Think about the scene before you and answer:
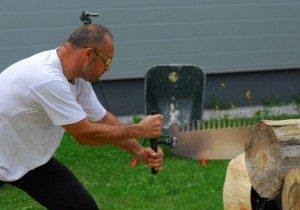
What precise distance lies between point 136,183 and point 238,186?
2.28 m

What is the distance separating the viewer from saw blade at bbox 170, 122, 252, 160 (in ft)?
17.4

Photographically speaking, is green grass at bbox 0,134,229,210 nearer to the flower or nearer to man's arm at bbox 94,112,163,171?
man's arm at bbox 94,112,163,171

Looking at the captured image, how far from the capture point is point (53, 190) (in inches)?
200

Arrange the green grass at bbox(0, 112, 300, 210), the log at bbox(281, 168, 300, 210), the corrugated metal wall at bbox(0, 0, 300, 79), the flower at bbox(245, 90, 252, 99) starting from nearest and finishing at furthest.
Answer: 1. the log at bbox(281, 168, 300, 210)
2. the green grass at bbox(0, 112, 300, 210)
3. the corrugated metal wall at bbox(0, 0, 300, 79)
4. the flower at bbox(245, 90, 252, 99)

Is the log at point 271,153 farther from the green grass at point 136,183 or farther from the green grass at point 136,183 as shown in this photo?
the green grass at point 136,183

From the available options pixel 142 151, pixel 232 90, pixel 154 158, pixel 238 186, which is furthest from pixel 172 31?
pixel 154 158

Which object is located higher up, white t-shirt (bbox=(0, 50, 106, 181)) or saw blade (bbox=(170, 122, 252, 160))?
white t-shirt (bbox=(0, 50, 106, 181))

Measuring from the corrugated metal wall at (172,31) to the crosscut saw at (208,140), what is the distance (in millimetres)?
4963

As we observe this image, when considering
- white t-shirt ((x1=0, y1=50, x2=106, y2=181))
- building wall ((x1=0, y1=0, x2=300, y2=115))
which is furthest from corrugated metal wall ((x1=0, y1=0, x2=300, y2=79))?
white t-shirt ((x1=0, y1=50, x2=106, y2=181))

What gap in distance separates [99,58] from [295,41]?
7.23 m

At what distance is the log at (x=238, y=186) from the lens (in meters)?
5.55

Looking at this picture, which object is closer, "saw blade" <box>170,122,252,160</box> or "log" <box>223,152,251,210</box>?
"saw blade" <box>170,122,252,160</box>

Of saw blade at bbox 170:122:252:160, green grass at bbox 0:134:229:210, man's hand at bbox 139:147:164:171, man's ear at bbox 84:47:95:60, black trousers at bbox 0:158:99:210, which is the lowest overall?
green grass at bbox 0:134:229:210

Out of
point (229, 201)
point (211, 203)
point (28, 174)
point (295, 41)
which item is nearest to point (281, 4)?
point (295, 41)
